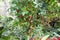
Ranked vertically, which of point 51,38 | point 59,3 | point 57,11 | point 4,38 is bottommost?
point 51,38

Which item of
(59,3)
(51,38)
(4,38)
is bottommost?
(51,38)

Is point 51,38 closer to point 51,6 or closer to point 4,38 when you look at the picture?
point 51,6

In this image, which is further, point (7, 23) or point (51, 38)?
point (7, 23)

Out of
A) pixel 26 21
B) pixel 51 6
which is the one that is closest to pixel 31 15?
pixel 26 21

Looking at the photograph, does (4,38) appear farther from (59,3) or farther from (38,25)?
(59,3)

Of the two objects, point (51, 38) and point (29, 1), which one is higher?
point (29, 1)

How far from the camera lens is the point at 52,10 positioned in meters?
2.52

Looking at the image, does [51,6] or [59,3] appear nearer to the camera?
[51,6]

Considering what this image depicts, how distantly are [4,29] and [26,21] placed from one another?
1.08ft

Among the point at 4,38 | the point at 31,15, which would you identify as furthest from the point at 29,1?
the point at 4,38

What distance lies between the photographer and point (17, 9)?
2.46 m

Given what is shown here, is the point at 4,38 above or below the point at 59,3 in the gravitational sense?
below

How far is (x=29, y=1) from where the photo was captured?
2.46m

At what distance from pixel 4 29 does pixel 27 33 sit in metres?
0.32
